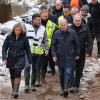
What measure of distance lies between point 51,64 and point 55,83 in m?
0.67

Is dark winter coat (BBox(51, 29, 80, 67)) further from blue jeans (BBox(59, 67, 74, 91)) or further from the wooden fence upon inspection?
the wooden fence

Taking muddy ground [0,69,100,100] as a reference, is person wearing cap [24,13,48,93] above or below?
above

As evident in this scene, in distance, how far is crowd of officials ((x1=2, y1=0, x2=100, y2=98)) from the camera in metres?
10.5

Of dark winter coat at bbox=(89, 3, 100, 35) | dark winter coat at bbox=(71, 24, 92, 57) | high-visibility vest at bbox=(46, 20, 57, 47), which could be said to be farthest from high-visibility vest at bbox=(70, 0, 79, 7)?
dark winter coat at bbox=(71, 24, 92, 57)

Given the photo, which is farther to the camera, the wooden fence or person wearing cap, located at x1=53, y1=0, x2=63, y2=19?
the wooden fence

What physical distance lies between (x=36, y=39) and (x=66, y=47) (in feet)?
2.78

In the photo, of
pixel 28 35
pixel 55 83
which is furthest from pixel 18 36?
pixel 55 83

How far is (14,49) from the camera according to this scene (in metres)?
10.5

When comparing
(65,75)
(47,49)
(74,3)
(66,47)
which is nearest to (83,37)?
(66,47)

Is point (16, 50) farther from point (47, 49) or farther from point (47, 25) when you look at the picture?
point (47, 25)

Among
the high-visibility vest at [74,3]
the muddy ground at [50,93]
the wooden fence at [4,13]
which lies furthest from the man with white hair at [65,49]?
the wooden fence at [4,13]

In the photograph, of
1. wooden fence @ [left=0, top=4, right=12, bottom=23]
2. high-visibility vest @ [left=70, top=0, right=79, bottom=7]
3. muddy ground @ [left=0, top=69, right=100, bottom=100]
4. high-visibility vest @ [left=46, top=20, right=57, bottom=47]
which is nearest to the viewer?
muddy ground @ [left=0, top=69, right=100, bottom=100]

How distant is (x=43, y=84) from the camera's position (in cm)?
1199

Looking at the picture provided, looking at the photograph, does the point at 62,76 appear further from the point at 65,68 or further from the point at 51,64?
the point at 51,64
